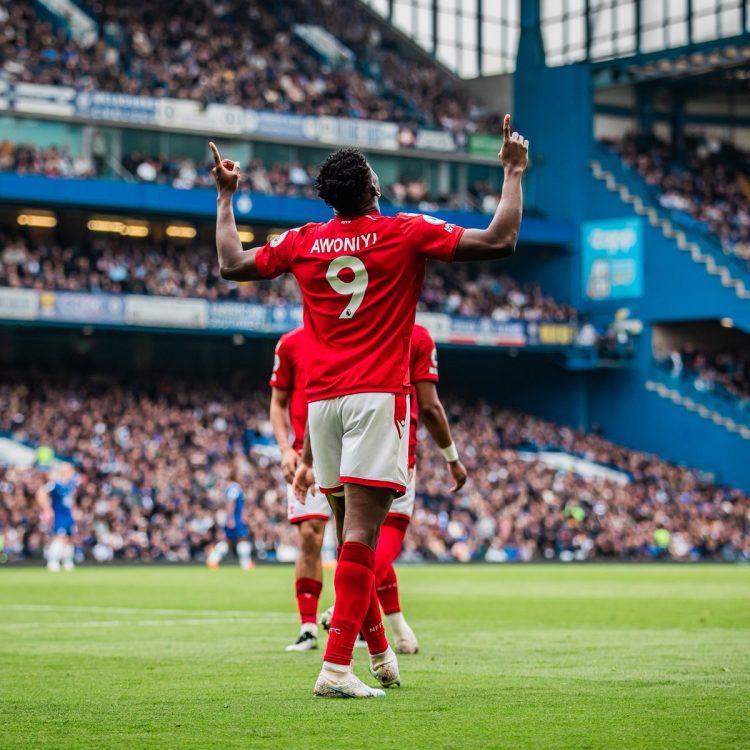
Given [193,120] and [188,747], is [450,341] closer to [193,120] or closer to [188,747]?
[193,120]

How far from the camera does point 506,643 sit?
11234 mm

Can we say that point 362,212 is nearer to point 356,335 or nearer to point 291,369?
point 356,335

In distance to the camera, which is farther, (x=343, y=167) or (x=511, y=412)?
(x=511, y=412)

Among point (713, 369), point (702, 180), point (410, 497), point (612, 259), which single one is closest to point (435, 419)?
point (410, 497)

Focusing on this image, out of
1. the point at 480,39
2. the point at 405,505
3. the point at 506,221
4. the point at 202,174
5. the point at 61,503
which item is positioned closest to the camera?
the point at 506,221

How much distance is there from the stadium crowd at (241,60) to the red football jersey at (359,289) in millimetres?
38492

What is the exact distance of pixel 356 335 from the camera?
23.6 feet

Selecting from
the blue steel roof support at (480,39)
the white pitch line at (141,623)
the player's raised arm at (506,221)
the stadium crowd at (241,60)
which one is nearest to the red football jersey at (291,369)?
the white pitch line at (141,623)

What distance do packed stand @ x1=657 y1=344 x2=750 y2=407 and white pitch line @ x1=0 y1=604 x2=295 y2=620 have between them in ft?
128

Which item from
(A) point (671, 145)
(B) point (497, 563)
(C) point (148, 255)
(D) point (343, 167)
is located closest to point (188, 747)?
(D) point (343, 167)

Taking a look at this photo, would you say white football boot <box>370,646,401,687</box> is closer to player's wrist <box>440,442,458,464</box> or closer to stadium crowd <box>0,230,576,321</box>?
player's wrist <box>440,442,458,464</box>

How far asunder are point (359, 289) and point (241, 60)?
44.5 metres

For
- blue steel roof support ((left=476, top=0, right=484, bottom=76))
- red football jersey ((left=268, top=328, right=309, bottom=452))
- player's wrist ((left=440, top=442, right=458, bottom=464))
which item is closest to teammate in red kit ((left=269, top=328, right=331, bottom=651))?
red football jersey ((left=268, top=328, right=309, bottom=452))

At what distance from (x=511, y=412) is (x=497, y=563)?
15.5 meters
